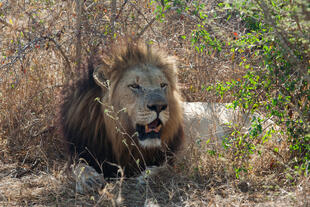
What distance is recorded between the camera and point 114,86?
434 centimetres

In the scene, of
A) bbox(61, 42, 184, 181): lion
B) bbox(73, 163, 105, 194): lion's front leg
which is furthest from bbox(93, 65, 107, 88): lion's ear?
bbox(73, 163, 105, 194): lion's front leg

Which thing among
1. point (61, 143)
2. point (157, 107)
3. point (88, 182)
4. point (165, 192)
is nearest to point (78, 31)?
point (61, 143)

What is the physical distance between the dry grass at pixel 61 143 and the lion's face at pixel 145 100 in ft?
1.34

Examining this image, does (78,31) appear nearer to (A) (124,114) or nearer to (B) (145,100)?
(A) (124,114)

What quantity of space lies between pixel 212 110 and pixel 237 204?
69.6 inches

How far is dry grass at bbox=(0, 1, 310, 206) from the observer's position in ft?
12.7

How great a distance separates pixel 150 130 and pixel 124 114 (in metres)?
0.28

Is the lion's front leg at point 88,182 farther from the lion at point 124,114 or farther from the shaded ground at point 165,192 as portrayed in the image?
the lion at point 124,114

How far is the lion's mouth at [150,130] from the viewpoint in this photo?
13.4 ft

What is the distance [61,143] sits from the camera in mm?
5215

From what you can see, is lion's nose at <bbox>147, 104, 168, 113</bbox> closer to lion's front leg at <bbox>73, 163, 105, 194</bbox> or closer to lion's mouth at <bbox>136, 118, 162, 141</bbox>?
lion's mouth at <bbox>136, 118, 162, 141</bbox>

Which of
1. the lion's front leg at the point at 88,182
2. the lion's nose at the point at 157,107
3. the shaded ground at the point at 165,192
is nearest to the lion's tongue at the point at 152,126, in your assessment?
the lion's nose at the point at 157,107

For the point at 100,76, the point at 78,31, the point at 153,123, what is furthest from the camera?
the point at 78,31

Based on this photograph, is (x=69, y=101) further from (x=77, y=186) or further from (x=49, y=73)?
(x=49, y=73)
